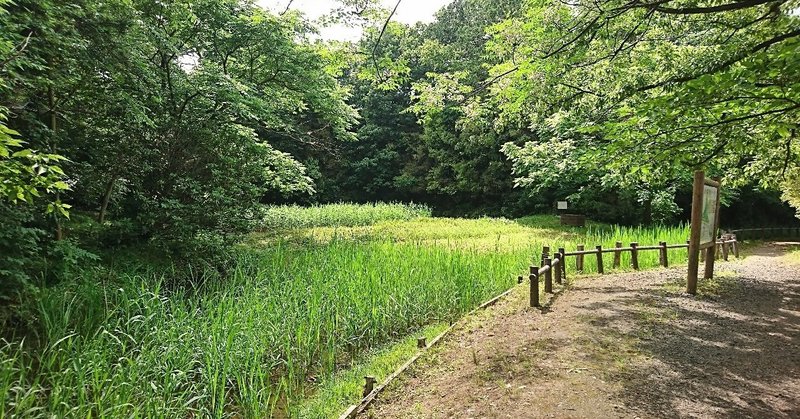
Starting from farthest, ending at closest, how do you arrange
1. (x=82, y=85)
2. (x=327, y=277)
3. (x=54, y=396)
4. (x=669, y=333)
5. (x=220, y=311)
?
(x=327, y=277), (x=82, y=85), (x=669, y=333), (x=220, y=311), (x=54, y=396)

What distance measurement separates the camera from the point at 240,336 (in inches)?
150

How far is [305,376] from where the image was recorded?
3.95m

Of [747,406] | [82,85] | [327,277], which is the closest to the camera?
[747,406]

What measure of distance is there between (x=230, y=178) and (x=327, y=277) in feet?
8.38

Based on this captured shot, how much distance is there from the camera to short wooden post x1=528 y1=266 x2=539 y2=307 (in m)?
5.31

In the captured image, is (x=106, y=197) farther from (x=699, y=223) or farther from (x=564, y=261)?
(x=699, y=223)

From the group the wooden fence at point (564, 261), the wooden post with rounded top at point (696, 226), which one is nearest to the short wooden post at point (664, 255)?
the wooden fence at point (564, 261)

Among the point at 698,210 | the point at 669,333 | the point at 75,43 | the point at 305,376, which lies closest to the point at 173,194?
the point at 75,43

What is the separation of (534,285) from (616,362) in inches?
67.5

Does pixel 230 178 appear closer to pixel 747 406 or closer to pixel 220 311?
pixel 220 311

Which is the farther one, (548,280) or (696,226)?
(548,280)

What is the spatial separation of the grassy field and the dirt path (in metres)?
0.60

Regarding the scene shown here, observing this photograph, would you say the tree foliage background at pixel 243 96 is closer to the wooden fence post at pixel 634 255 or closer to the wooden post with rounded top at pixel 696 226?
the wooden post with rounded top at pixel 696 226

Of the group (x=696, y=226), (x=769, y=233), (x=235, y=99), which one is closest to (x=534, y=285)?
(x=696, y=226)
